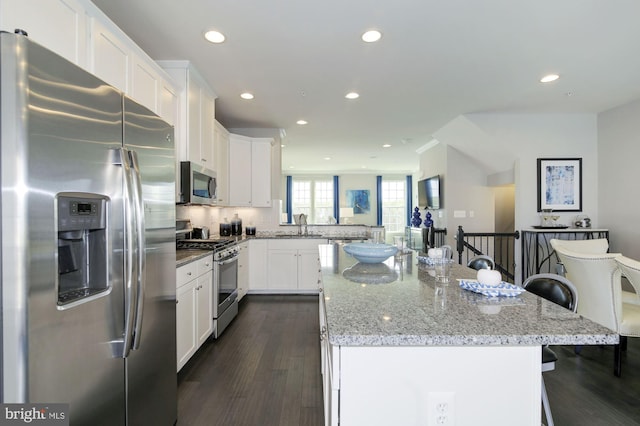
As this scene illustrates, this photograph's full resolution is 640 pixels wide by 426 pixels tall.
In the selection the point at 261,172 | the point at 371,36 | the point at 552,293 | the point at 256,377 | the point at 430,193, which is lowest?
the point at 256,377

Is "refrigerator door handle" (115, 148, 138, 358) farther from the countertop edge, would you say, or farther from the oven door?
the oven door

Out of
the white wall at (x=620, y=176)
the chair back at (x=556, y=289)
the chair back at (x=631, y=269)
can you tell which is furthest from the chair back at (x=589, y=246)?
the chair back at (x=556, y=289)

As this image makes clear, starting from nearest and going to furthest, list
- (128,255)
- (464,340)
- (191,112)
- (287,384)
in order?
(464,340) < (128,255) < (287,384) < (191,112)

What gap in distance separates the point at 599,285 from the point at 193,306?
127 inches

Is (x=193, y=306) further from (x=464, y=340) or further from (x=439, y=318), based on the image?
(x=464, y=340)

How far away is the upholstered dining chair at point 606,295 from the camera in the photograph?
7.82 ft

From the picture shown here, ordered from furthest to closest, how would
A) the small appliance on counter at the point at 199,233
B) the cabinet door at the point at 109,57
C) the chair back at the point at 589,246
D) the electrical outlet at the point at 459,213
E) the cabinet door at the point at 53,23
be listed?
the electrical outlet at the point at 459,213 < the small appliance on counter at the point at 199,233 < the chair back at the point at 589,246 < the cabinet door at the point at 109,57 < the cabinet door at the point at 53,23

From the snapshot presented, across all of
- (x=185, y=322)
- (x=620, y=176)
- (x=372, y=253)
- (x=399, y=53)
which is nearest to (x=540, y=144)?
(x=620, y=176)

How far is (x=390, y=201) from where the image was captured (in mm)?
11102

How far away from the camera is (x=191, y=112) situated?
3066 mm

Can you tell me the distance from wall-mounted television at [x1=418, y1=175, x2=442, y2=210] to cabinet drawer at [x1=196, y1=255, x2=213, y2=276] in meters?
4.55

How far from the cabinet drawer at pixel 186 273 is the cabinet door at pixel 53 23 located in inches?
54.3

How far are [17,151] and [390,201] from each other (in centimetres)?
1075

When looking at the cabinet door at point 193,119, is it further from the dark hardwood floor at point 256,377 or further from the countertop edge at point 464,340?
the countertop edge at point 464,340
